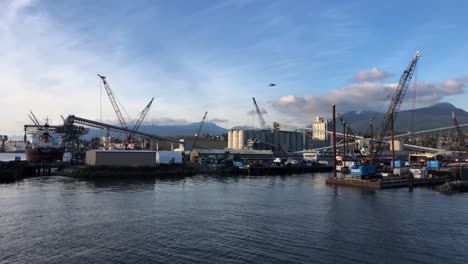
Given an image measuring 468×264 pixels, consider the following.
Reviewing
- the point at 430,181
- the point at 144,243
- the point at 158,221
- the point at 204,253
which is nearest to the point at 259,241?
the point at 204,253

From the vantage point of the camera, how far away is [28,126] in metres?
96.6

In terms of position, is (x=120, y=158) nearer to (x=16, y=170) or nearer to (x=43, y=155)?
(x=16, y=170)

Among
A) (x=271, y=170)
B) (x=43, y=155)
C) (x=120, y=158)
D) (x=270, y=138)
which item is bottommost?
(x=271, y=170)

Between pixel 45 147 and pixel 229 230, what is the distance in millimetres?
77658

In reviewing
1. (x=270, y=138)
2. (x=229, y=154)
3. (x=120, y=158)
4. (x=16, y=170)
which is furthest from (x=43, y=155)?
(x=270, y=138)

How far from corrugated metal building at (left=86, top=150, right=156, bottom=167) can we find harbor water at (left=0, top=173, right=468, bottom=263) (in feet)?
88.4

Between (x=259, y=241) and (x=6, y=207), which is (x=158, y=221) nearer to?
(x=259, y=241)


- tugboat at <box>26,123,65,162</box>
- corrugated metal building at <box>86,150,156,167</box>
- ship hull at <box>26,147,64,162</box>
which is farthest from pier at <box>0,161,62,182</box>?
tugboat at <box>26,123,65,162</box>

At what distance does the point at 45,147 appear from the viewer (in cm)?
8569

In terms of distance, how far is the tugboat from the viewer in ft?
271

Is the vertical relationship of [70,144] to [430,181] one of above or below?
above

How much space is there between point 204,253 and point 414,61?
65662 millimetres

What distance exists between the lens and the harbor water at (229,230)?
16.8 metres

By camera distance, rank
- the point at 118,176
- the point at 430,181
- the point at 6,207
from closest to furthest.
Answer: the point at 6,207
the point at 430,181
the point at 118,176
